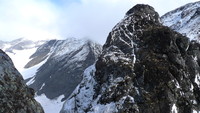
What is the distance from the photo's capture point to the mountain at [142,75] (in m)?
53.8

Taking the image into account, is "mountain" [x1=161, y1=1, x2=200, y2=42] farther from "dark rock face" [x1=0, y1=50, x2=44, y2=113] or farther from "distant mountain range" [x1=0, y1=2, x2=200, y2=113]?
"dark rock face" [x1=0, y1=50, x2=44, y2=113]

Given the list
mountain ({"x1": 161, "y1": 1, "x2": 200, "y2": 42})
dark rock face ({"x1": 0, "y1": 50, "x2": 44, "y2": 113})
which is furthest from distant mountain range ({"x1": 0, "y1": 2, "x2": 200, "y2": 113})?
dark rock face ({"x1": 0, "y1": 50, "x2": 44, "y2": 113})

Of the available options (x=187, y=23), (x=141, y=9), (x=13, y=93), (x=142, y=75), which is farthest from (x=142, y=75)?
(x=187, y=23)

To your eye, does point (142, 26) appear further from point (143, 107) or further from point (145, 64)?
point (143, 107)

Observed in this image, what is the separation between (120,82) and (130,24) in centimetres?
2053

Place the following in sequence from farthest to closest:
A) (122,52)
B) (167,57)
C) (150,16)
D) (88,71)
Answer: (150,16) → (88,71) → (122,52) → (167,57)

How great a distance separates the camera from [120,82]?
188ft

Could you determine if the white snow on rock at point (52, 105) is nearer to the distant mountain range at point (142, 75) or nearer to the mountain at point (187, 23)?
the mountain at point (187, 23)

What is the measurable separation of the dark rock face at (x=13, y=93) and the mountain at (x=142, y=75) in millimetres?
34796

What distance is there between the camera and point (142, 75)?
57.7 meters

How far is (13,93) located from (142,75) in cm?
4221

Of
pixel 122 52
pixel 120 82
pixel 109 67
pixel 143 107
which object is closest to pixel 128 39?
pixel 122 52

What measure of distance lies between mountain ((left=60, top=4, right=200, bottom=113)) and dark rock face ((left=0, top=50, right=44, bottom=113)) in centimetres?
3480

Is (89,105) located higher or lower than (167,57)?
lower
